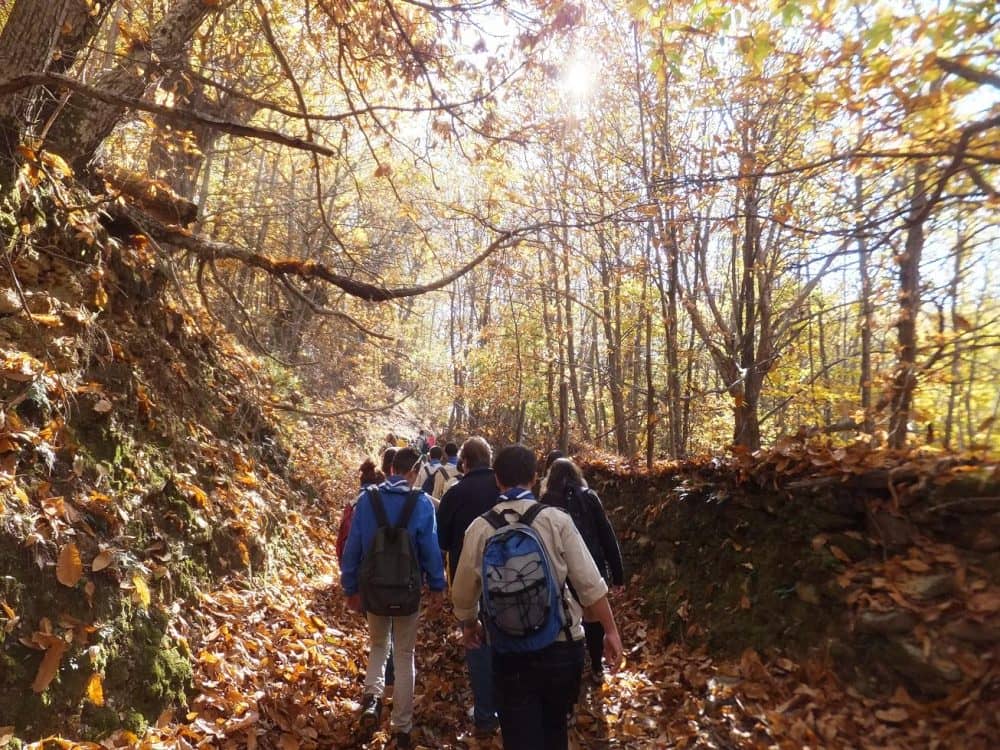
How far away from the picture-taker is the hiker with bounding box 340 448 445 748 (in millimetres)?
4512

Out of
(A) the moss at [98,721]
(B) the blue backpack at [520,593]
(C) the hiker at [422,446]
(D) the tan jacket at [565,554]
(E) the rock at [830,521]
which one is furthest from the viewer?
(C) the hiker at [422,446]

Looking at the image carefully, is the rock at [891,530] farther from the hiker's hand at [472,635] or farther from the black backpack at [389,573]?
the black backpack at [389,573]

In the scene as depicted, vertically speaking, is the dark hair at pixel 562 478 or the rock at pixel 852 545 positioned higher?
the dark hair at pixel 562 478

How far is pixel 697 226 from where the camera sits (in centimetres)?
994

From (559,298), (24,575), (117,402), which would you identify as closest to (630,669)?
(24,575)

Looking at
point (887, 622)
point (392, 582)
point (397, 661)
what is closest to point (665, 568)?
point (887, 622)

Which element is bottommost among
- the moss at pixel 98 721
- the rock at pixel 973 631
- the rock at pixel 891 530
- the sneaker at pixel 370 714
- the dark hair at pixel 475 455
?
the sneaker at pixel 370 714

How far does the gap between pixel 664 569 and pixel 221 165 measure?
17492 millimetres

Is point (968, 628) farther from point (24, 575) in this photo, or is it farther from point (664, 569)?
point (24, 575)

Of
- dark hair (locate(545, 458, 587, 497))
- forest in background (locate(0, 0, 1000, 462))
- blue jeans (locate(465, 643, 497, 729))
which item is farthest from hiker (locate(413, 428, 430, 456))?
blue jeans (locate(465, 643, 497, 729))

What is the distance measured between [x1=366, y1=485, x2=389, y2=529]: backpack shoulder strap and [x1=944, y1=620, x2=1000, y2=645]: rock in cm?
394

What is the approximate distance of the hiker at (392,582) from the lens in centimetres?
451

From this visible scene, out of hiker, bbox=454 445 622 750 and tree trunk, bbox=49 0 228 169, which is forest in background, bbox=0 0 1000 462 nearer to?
tree trunk, bbox=49 0 228 169

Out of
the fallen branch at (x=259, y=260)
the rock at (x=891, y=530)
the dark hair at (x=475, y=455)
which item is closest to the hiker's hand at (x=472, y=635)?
the dark hair at (x=475, y=455)
